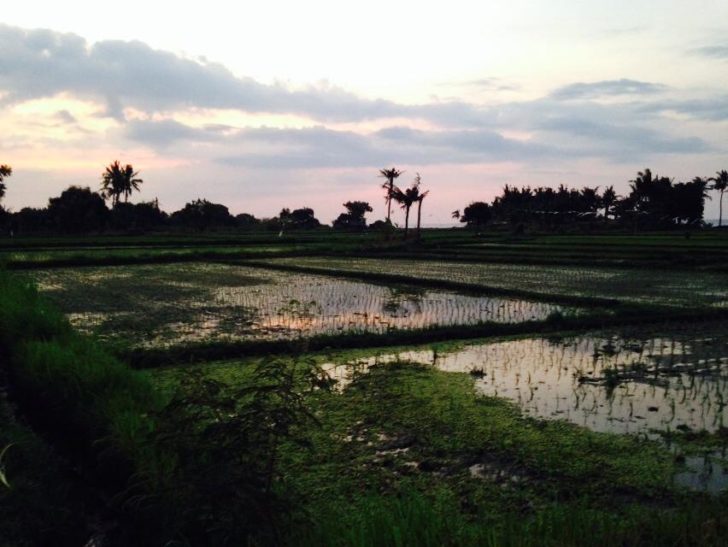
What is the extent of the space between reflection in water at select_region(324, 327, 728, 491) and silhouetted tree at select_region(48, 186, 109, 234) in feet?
162

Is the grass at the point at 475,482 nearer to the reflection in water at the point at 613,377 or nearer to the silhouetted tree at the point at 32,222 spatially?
the reflection in water at the point at 613,377

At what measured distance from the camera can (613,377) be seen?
6.35 meters

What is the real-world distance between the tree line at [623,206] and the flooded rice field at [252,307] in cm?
3798

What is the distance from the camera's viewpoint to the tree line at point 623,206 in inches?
2092

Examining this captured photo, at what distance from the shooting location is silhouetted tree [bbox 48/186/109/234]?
165 feet

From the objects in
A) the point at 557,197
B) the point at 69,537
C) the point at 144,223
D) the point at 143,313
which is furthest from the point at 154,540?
the point at 557,197

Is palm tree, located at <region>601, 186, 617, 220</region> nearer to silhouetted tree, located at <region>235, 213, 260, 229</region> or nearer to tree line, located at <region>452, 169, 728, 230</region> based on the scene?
tree line, located at <region>452, 169, 728, 230</region>

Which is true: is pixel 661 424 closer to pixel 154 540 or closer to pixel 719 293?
pixel 154 540

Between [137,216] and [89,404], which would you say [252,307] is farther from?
[137,216]

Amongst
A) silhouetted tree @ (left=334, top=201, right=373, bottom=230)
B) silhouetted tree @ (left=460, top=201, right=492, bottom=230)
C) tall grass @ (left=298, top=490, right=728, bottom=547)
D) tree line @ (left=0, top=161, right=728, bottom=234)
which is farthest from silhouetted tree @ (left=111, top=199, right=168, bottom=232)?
tall grass @ (left=298, top=490, right=728, bottom=547)

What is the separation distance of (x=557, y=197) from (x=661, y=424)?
62.9 m

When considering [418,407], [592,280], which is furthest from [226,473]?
[592,280]

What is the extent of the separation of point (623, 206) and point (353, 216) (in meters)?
30.3

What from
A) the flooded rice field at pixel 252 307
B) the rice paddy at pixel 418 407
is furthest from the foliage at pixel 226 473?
the flooded rice field at pixel 252 307
